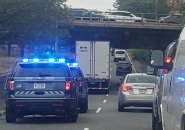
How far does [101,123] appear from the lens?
19.4 metres

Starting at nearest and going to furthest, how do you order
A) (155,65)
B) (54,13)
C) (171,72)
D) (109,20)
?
(171,72), (155,65), (54,13), (109,20)

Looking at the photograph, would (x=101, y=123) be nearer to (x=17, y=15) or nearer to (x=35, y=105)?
(x=35, y=105)

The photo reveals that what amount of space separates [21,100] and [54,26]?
2747cm

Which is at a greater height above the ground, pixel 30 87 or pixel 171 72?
pixel 171 72

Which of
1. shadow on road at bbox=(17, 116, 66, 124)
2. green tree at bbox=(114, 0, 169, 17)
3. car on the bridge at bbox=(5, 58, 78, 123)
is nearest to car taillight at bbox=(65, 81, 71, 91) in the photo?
car on the bridge at bbox=(5, 58, 78, 123)

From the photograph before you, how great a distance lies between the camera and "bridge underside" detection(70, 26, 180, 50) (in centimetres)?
6381

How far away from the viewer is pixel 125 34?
6581 centimetres

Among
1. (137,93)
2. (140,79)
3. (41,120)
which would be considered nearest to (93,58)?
(140,79)

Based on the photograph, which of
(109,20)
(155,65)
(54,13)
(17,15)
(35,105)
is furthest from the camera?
(109,20)

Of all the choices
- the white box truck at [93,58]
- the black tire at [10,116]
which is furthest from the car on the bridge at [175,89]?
the white box truck at [93,58]

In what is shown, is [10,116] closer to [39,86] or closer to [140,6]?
[39,86]

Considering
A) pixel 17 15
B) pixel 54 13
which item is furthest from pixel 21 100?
pixel 54 13

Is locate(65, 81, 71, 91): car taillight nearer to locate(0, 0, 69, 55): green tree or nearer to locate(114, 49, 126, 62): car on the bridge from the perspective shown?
locate(0, 0, 69, 55): green tree

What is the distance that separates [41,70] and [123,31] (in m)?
46.1
